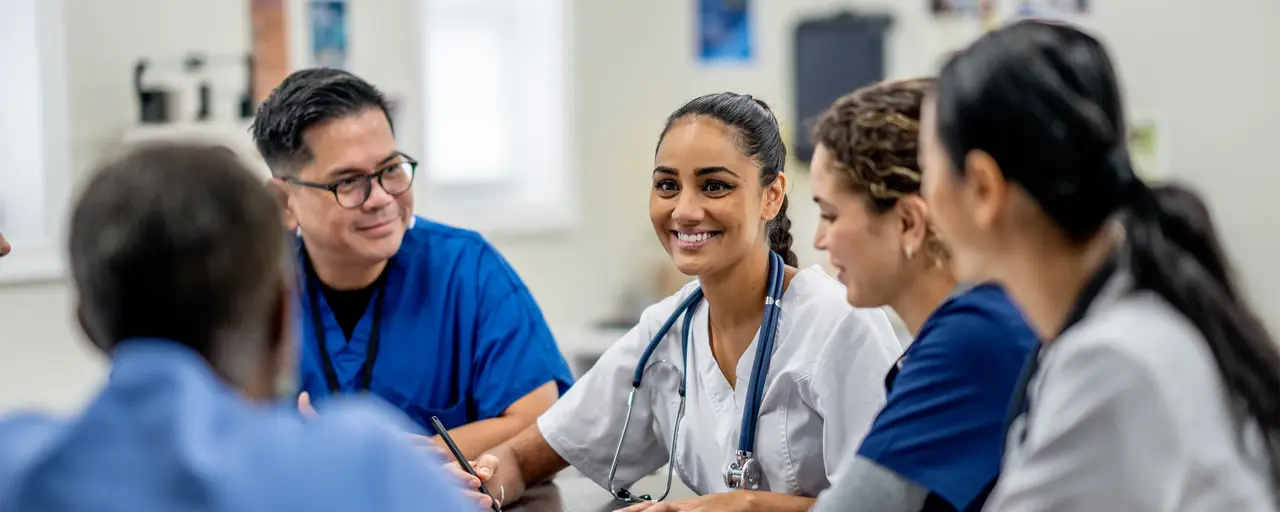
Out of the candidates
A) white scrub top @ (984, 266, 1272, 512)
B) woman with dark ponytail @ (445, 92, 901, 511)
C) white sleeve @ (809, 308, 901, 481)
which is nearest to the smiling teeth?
woman with dark ponytail @ (445, 92, 901, 511)

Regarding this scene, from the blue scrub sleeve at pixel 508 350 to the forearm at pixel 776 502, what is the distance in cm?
61

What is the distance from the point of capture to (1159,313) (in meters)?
1.05

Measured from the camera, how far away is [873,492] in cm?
143

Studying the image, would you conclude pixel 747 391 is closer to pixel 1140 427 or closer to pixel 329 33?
pixel 1140 427

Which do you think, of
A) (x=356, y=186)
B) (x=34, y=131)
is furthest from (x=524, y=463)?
(x=34, y=131)

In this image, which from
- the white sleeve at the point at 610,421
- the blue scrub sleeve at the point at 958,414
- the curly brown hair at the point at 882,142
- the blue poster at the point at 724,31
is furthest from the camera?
the blue poster at the point at 724,31

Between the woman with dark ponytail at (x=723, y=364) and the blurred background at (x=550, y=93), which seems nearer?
the woman with dark ponytail at (x=723, y=364)

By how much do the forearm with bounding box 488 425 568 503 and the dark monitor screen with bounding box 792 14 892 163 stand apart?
3.21m

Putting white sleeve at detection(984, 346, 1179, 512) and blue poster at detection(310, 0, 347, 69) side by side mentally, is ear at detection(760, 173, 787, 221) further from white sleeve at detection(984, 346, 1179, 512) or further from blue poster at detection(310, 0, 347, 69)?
blue poster at detection(310, 0, 347, 69)

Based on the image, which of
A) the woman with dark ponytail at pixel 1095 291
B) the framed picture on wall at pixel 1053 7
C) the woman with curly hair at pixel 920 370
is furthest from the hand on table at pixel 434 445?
the framed picture on wall at pixel 1053 7

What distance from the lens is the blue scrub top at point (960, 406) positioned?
1396 millimetres

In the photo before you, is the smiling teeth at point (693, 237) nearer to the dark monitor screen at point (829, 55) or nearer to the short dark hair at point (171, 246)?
the short dark hair at point (171, 246)

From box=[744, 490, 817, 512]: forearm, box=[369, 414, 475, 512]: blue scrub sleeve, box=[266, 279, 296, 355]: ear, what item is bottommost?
box=[744, 490, 817, 512]: forearm

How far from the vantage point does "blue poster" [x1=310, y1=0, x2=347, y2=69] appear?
155 inches
